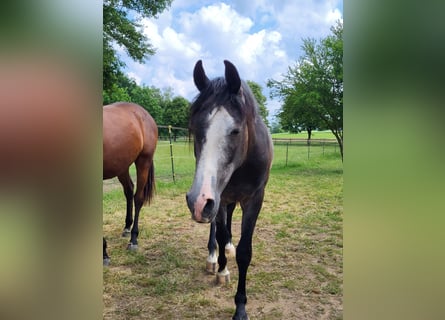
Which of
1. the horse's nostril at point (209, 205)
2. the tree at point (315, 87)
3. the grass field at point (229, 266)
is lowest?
the grass field at point (229, 266)

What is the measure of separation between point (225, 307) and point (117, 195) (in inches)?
151

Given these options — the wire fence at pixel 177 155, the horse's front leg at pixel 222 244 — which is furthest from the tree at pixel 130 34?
the horse's front leg at pixel 222 244

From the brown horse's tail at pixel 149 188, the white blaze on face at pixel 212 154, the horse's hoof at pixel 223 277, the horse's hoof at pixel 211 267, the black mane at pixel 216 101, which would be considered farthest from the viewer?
the brown horse's tail at pixel 149 188

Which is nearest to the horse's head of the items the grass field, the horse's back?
the grass field

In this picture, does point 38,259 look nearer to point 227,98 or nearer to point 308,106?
point 227,98

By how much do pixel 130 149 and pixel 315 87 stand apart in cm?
802

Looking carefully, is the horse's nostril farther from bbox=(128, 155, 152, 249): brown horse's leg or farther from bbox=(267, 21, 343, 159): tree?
bbox=(267, 21, 343, 159): tree

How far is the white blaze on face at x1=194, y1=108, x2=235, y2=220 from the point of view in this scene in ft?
4.24

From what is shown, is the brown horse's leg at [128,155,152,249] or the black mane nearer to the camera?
the black mane

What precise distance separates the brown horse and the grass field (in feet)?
1.40

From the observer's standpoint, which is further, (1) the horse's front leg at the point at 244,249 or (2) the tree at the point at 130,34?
(2) the tree at the point at 130,34

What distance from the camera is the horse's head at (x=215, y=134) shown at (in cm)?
131

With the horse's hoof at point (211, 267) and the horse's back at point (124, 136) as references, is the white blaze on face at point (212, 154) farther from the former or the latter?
the horse's back at point (124, 136)

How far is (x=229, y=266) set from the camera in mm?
2801
